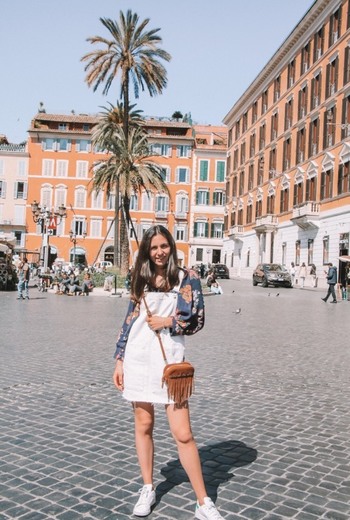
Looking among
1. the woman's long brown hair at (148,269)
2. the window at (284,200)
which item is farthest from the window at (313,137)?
the woman's long brown hair at (148,269)

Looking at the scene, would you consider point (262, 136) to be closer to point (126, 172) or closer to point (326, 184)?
point (326, 184)

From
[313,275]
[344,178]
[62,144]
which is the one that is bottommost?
[313,275]

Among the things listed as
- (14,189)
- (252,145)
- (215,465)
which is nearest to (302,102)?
(252,145)

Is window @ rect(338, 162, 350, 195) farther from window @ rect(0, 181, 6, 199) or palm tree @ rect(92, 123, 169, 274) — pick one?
window @ rect(0, 181, 6, 199)

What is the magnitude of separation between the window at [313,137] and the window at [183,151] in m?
29.9

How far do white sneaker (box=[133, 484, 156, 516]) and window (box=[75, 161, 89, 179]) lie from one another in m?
66.8

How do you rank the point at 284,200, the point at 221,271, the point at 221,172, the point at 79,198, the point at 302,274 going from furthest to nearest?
the point at 221,172
the point at 79,198
the point at 221,271
the point at 284,200
the point at 302,274

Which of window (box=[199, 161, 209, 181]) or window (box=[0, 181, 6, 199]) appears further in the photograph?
window (box=[199, 161, 209, 181])

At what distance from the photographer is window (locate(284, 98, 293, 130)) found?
46031 millimetres

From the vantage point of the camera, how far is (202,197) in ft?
233

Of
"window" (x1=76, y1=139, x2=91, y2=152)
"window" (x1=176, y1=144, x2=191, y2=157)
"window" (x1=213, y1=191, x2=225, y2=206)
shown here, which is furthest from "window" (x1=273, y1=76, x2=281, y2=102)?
"window" (x1=76, y1=139, x2=91, y2=152)

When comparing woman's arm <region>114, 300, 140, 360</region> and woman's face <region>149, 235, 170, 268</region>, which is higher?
woman's face <region>149, 235, 170, 268</region>

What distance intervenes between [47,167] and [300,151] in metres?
34.7

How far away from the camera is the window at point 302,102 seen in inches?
1697
